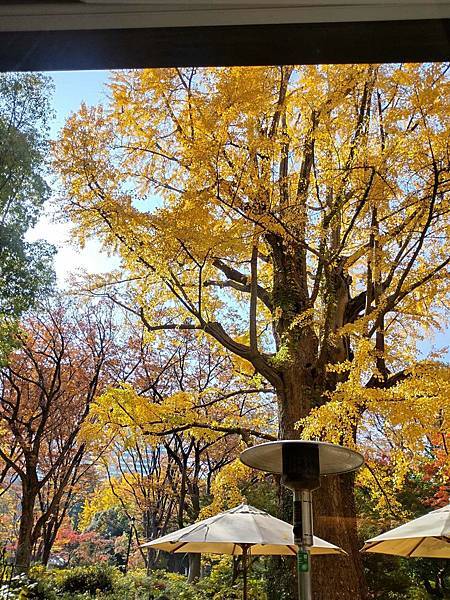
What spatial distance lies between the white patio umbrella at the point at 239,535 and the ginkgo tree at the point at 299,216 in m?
0.43

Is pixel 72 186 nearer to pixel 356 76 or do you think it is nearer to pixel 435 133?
pixel 356 76

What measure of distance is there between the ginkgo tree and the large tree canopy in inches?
36.6

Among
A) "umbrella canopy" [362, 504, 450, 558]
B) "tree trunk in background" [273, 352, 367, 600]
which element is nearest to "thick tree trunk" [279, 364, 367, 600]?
"tree trunk in background" [273, 352, 367, 600]

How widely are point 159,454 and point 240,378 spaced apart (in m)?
0.75

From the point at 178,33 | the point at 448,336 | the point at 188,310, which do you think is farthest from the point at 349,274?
the point at 178,33

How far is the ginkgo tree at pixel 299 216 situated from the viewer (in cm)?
262

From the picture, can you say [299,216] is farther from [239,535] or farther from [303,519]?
[303,519]

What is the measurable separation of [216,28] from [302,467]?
1051mm

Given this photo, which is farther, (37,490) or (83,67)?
(37,490)

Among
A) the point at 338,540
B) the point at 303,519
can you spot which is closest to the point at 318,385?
the point at 338,540

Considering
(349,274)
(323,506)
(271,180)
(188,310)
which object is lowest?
(323,506)

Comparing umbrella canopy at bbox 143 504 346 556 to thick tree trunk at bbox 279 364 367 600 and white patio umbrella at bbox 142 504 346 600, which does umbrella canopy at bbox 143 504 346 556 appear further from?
thick tree trunk at bbox 279 364 367 600

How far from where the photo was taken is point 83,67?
2.32 feet

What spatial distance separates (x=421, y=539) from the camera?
226 centimetres
